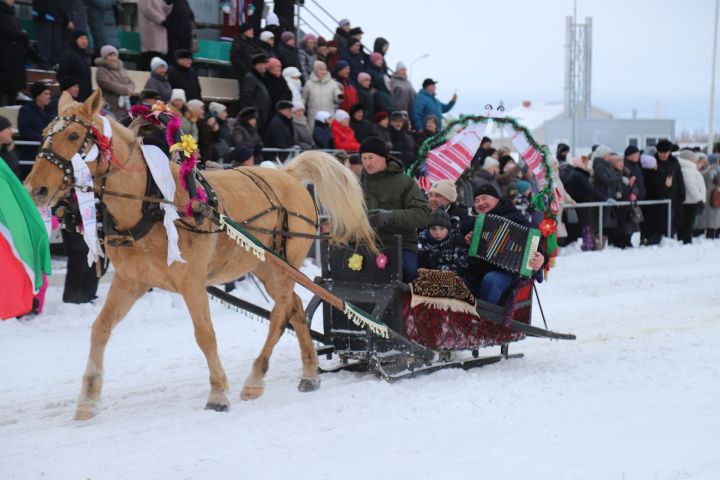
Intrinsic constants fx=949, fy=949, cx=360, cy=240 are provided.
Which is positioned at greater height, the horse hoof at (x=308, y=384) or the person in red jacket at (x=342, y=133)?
the person in red jacket at (x=342, y=133)

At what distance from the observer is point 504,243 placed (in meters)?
7.97

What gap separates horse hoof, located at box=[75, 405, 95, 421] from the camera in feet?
20.5

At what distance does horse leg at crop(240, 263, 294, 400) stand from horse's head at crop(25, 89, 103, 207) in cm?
205

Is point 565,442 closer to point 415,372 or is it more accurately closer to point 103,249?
point 415,372

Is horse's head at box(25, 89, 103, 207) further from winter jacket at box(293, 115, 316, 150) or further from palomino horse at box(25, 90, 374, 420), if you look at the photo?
winter jacket at box(293, 115, 316, 150)

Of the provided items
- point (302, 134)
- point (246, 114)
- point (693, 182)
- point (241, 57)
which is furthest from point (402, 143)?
point (693, 182)

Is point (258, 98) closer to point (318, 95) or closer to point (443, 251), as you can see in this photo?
point (318, 95)

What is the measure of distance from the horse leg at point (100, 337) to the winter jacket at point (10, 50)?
605 centimetres

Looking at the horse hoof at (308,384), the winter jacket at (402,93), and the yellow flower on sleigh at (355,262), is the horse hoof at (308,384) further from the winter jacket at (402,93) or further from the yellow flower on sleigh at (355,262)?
the winter jacket at (402,93)

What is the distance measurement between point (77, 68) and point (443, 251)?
5916 mm

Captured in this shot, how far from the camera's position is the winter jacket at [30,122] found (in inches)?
414

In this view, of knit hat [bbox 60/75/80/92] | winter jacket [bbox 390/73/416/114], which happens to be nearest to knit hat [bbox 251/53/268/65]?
winter jacket [bbox 390/73/416/114]

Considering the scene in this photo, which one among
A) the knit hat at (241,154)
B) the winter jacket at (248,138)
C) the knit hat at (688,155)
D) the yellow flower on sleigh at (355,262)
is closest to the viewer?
the yellow flower on sleigh at (355,262)

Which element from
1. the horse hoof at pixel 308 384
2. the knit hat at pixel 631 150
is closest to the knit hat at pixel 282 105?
the horse hoof at pixel 308 384
